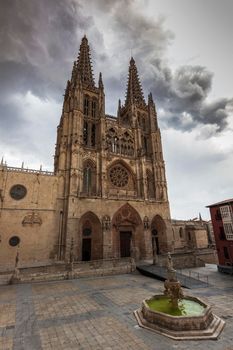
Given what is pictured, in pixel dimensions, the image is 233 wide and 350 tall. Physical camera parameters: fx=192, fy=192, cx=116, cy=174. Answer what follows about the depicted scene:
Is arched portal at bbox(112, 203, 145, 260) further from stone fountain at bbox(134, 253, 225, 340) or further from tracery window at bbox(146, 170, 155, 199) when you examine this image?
stone fountain at bbox(134, 253, 225, 340)

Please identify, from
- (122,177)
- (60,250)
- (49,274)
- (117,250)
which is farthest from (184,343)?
(122,177)

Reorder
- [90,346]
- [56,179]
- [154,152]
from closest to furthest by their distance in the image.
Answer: [90,346] → [56,179] → [154,152]

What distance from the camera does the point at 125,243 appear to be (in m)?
25.3

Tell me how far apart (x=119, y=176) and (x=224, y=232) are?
1501 cm

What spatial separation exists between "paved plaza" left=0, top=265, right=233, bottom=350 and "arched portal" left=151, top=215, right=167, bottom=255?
43.2 ft

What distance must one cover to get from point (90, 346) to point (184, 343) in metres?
3.00

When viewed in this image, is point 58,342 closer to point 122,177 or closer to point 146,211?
point 146,211

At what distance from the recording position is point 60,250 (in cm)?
2109

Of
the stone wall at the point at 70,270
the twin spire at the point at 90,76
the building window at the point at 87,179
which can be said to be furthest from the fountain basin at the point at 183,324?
the twin spire at the point at 90,76

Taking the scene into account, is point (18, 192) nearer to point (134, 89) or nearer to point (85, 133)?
point (85, 133)

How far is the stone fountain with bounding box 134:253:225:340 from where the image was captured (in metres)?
6.54

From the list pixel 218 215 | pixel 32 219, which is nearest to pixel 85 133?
pixel 32 219

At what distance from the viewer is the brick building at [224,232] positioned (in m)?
19.7

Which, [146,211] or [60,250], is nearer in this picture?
[60,250]
